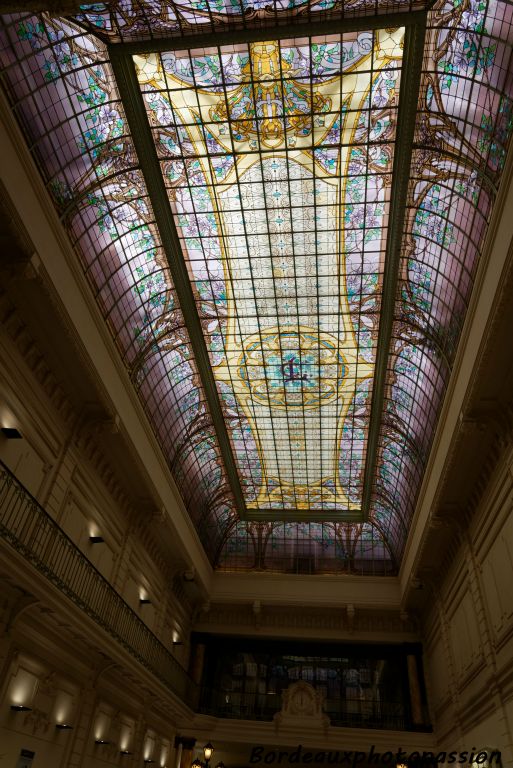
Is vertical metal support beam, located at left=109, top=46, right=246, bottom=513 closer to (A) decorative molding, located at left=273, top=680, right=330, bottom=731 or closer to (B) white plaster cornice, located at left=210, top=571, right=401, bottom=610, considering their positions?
(B) white plaster cornice, located at left=210, top=571, right=401, bottom=610

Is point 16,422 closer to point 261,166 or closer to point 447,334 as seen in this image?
point 261,166

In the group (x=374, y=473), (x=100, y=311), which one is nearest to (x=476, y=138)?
(x=100, y=311)

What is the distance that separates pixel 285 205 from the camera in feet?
45.8

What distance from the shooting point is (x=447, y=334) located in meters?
14.1

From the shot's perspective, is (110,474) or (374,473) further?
(374,473)

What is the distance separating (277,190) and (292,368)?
21.3 ft

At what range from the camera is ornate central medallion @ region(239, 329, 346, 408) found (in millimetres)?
17500

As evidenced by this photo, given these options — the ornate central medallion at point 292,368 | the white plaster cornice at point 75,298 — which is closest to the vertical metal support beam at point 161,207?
the ornate central medallion at point 292,368

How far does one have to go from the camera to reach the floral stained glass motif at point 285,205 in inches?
460

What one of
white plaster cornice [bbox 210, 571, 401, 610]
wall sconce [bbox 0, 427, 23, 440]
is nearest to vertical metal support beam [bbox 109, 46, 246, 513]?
wall sconce [bbox 0, 427, 23, 440]

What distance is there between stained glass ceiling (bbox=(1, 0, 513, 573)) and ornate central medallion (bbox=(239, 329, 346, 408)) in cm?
7

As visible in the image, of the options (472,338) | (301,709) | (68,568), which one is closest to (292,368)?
(472,338)

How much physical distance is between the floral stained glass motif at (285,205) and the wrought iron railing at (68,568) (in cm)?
783

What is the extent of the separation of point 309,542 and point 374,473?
532 cm
